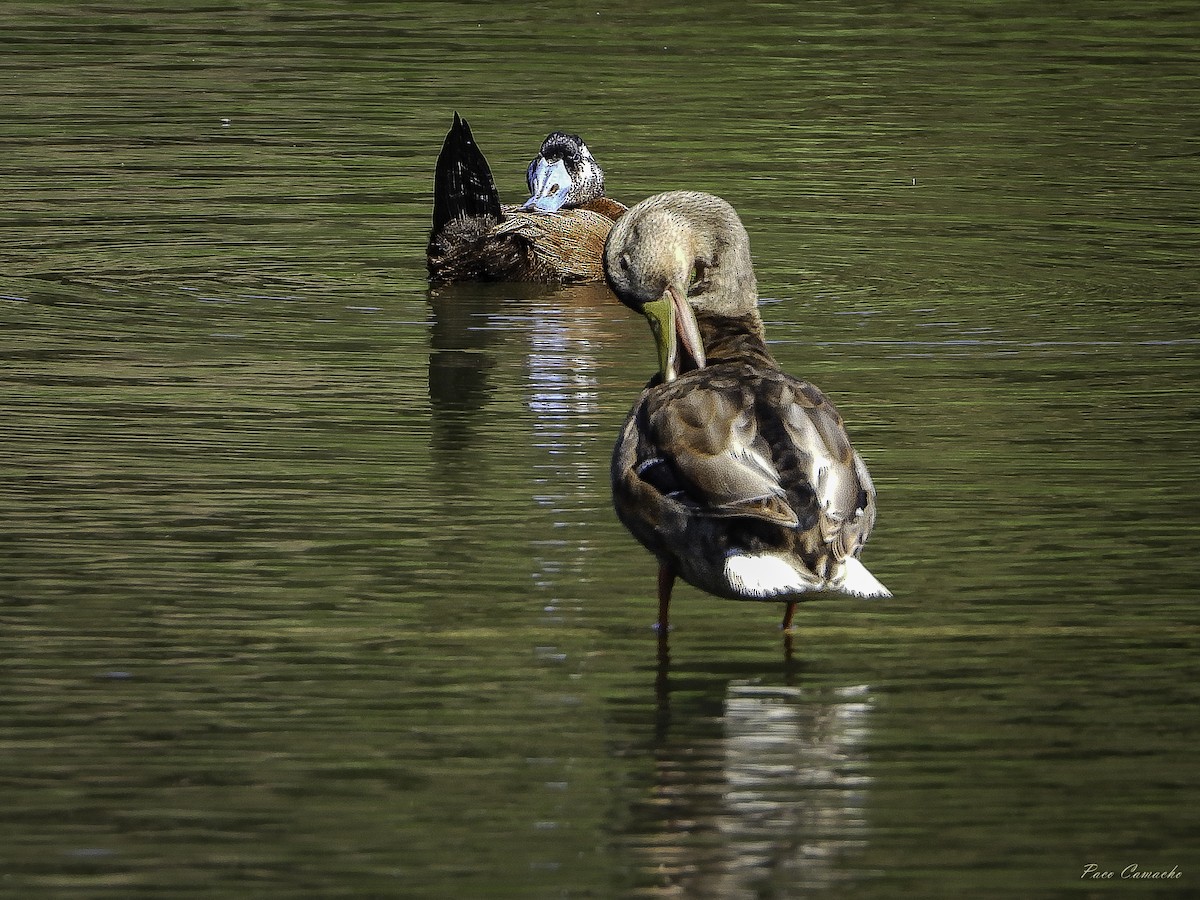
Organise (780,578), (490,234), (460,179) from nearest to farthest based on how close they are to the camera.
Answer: (780,578) < (490,234) < (460,179)

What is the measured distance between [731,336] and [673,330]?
0.43m

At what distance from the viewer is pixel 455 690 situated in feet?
18.7

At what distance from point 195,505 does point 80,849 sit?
2677mm

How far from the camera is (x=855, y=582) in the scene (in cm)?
561

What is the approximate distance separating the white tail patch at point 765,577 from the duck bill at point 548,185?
7.78 m

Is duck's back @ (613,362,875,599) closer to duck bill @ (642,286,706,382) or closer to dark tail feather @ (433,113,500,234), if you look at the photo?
duck bill @ (642,286,706,382)

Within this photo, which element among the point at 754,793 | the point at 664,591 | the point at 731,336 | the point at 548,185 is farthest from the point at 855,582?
the point at 548,185

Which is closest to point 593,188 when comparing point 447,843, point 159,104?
point 159,104

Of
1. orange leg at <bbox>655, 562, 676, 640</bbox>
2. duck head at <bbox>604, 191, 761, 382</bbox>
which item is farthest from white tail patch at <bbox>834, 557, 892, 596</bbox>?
duck head at <bbox>604, 191, 761, 382</bbox>

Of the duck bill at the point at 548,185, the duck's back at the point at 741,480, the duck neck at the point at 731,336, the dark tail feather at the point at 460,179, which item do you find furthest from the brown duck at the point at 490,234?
the duck's back at the point at 741,480

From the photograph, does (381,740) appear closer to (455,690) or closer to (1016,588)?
(455,690)

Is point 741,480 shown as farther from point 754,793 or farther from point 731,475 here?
point 754,793

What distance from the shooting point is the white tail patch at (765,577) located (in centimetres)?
552

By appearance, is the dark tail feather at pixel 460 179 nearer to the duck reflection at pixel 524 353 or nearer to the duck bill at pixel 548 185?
the duck reflection at pixel 524 353
